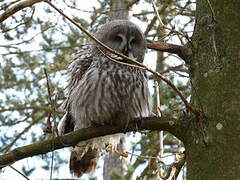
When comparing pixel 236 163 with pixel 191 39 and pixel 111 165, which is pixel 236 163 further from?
pixel 111 165

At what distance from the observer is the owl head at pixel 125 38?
3.55m

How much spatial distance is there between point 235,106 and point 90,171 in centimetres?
148

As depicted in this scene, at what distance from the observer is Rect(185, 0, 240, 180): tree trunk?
2.09 meters

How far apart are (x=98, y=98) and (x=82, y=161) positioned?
0.60m

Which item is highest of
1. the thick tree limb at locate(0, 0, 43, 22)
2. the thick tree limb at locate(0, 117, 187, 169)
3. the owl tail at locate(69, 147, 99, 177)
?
the thick tree limb at locate(0, 0, 43, 22)

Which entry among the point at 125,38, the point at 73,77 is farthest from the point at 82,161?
the point at 125,38

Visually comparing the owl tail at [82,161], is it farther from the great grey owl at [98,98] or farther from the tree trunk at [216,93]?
the tree trunk at [216,93]

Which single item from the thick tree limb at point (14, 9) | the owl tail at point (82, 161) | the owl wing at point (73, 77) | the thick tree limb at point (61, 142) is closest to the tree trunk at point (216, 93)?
the thick tree limb at point (61, 142)

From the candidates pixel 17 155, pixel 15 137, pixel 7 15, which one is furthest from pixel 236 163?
pixel 15 137

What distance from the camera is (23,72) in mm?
5219

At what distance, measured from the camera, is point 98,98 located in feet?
9.78

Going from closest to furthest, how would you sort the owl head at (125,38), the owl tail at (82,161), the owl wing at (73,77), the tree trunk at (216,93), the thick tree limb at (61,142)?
the tree trunk at (216,93) → the thick tree limb at (61,142) → the owl wing at (73,77) → the owl tail at (82,161) → the owl head at (125,38)

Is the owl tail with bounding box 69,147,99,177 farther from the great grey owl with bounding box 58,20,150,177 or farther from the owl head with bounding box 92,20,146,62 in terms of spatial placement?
the owl head with bounding box 92,20,146,62

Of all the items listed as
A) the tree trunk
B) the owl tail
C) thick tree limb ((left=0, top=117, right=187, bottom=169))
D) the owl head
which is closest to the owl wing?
the owl tail
